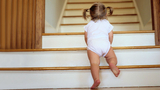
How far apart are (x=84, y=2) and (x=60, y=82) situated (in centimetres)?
225

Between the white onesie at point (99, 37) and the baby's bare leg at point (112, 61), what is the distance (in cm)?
3

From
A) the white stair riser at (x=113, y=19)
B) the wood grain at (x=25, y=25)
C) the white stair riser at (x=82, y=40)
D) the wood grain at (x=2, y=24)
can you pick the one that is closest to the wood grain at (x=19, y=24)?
the wood grain at (x=25, y=25)

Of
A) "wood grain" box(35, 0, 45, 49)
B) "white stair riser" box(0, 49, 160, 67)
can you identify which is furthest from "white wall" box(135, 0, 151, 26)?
"wood grain" box(35, 0, 45, 49)

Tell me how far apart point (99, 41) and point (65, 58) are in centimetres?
36

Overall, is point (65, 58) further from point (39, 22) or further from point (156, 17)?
point (156, 17)

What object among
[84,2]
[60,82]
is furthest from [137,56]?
[84,2]

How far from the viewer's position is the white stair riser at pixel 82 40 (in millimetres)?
1718

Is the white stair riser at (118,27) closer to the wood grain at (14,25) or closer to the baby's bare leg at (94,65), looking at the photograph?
the wood grain at (14,25)

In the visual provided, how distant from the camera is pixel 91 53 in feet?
4.56

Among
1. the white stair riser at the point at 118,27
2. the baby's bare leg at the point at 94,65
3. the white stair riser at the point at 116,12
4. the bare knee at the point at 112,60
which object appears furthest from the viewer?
the white stair riser at the point at 116,12

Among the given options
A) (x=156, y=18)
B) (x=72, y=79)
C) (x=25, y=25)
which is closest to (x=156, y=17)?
(x=156, y=18)

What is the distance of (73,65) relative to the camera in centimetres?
150

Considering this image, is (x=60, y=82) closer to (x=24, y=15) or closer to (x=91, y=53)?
(x=91, y=53)

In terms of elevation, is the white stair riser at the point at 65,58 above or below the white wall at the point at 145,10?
below
